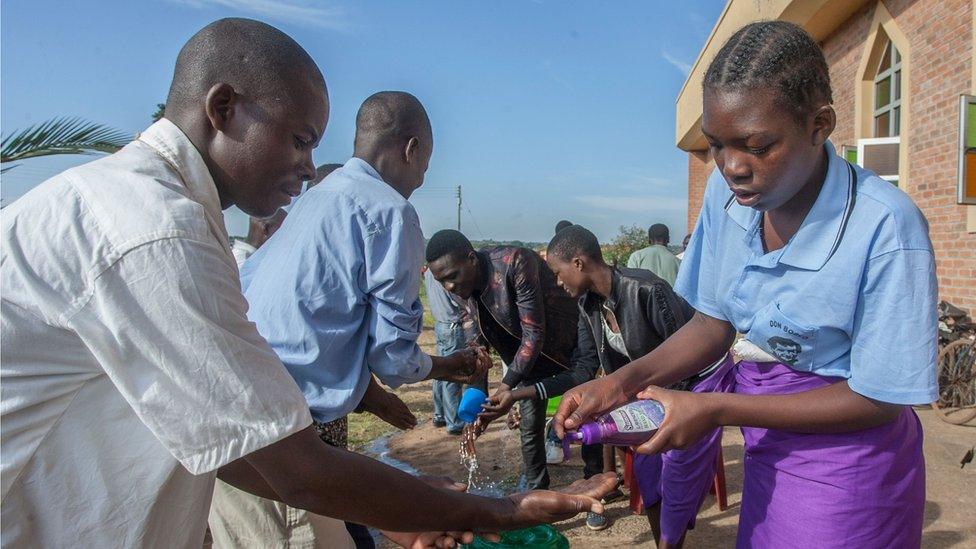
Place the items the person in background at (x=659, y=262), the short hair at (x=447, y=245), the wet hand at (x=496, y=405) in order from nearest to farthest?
1. the wet hand at (x=496, y=405)
2. the short hair at (x=447, y=245)
3. the person in background at (x=659, y=262)

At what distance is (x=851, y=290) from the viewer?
1486mm

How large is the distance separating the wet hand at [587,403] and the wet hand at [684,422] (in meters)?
0.28

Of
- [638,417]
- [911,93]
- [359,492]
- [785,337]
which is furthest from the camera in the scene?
[911,93]

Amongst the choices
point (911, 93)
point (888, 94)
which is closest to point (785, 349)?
point (911, 93)

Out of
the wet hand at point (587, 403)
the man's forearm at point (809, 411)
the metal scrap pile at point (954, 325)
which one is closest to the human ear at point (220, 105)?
the wet hand at point (587, 403)

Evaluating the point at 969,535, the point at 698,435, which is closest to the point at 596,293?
the point at 698,435

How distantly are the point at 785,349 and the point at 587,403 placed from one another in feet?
1.84

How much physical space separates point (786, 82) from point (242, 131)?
1.19 meters

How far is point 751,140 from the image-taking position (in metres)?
1.54

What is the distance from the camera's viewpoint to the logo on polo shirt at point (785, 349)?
1619mm

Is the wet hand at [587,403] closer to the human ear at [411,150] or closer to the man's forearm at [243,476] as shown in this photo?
the man's forearm at [243,476]

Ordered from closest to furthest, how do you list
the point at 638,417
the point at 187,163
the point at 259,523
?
the point at 187,163, the point at 638,417, the point at 259,523

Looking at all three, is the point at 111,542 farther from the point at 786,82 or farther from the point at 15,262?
the point at 786,82

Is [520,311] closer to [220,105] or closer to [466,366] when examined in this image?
[466,366]
